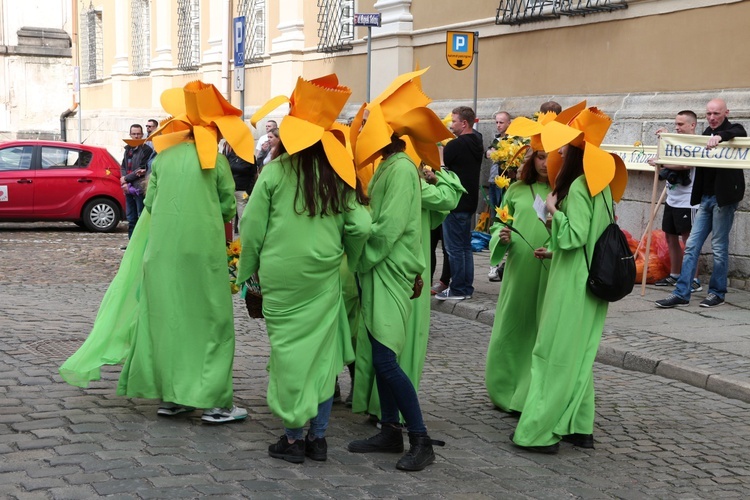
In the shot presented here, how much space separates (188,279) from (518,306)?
1914mm

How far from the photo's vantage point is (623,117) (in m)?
12.8

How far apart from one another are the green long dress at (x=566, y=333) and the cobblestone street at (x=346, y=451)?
183 mm

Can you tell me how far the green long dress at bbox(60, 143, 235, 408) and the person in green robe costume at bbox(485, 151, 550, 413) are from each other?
1.61 meters

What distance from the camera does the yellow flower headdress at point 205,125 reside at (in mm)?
6023

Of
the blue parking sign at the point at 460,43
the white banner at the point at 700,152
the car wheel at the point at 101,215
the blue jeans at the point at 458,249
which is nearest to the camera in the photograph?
the white banner at the point at 700,152

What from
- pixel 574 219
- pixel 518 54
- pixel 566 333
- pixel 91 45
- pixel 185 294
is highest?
pixel 91 45

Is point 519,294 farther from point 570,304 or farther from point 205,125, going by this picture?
point 205,125

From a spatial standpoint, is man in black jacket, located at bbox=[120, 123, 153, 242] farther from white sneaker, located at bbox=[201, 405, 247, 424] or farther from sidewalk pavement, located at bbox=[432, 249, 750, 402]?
white sneaker, located at bbox=[201, 405, 247, 424]

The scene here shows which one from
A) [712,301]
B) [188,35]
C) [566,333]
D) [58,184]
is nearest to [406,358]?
[566,333]

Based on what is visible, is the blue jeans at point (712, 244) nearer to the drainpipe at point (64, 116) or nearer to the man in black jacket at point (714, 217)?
the man in black jacket at point (714, 217)

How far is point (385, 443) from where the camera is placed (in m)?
5.68

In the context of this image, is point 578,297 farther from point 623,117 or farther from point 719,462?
point 623,117

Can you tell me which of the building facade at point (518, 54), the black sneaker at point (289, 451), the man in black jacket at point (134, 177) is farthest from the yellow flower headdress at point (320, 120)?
the man in black jacket at point (134, 177)

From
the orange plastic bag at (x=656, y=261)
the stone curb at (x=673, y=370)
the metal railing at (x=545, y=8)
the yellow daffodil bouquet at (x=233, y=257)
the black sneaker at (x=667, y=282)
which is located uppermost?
the metal railing at (x=545, y=8)
